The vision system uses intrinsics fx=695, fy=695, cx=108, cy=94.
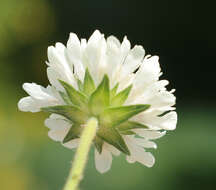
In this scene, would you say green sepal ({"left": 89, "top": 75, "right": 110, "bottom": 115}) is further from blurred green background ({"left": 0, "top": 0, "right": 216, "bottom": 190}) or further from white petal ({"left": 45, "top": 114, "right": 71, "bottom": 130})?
blurred green background ({"left": 0, "top": 0, "right": 216, "bottom": 190})

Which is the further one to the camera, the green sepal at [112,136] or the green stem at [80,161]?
the green sepal at [112,136]

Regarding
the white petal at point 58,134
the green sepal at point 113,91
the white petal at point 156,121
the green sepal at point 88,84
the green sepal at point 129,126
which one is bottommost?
the white petal at point 58,134

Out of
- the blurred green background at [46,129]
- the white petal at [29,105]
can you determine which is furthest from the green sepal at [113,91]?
the blurred green background at [46,129]

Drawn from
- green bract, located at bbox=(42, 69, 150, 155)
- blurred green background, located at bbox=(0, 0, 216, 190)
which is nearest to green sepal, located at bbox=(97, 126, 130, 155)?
green bract, located at bbox=(42, 69, 150, 155)

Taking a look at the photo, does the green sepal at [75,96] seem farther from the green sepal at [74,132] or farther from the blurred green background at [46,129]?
the blurred green background at [46,129]

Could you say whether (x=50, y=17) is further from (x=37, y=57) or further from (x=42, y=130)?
(x=42, y=130)

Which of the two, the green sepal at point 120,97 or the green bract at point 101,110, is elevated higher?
the green sepal at point 120,97

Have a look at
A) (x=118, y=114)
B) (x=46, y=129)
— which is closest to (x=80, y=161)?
(x=118, y=114)

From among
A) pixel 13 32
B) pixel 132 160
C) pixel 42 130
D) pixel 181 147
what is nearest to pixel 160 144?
pixel 181 147
